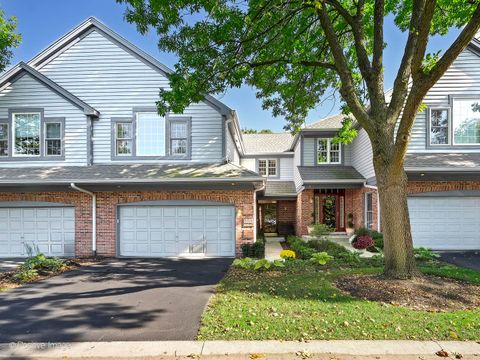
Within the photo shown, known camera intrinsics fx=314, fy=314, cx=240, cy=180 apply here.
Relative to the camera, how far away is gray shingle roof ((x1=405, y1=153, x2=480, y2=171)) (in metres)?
12.1

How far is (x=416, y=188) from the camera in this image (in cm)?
1290

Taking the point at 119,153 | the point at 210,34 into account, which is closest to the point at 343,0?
the point at 210,34

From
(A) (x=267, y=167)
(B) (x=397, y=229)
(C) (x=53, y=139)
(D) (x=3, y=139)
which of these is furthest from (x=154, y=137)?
(A) (x=267, y=167)

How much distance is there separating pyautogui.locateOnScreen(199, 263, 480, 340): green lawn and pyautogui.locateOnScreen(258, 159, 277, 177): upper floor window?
15.2 metres

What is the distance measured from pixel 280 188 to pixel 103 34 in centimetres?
1336

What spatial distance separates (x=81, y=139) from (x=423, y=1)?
12408 millimetres

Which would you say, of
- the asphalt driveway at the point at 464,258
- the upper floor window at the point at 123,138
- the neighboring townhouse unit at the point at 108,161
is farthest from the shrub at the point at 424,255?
the upper floor window at the point at 123,138

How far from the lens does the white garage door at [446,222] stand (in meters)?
12.9

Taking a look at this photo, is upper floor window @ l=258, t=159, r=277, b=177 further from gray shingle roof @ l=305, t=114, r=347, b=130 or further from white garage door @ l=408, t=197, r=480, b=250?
white garage door @ l=408, t=197, r=480, b=250

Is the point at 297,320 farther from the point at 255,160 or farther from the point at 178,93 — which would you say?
the point at 255,160

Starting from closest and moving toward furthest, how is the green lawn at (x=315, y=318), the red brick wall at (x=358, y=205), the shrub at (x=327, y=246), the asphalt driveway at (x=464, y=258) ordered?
the green lawn at (x=315, y=318), the asphalt driveway at (x=464, y=258), the shrub at (x=327, y=246), the red brick wall at (x=358, y=205)

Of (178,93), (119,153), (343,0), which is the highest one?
(343,0)

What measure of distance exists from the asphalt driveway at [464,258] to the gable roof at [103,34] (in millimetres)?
9826

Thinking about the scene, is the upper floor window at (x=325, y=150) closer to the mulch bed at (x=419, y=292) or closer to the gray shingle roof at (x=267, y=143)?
the gray shingle roof at (x=267, y=143)
